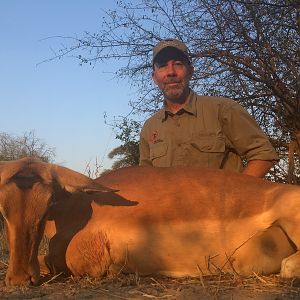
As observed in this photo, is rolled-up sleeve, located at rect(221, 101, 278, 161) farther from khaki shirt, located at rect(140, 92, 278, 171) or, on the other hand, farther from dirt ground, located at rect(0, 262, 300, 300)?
dirt ground, located at rect(0, 262, 300, 300)

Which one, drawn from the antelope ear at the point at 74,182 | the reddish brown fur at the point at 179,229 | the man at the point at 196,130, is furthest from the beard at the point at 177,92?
the antelope ear at the point at 74,182

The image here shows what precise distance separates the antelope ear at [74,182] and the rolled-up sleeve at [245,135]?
200cm

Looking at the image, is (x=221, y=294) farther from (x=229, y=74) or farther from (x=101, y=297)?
(x=229, y=74)

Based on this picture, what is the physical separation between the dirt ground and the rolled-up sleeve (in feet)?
5.76

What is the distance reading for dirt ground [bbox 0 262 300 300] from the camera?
11.4 feet

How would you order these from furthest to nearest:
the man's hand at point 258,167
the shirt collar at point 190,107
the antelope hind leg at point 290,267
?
the shirt collar at point 190,107, the man's hand at point 258,167, the antelope hind leg at point 290,267

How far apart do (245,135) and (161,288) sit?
227 centimetres

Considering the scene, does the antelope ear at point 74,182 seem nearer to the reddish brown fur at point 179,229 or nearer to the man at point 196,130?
the reddish brown fur at point 179,229

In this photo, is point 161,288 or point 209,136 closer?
point 161,288

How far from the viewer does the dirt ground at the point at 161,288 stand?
11.4 feet

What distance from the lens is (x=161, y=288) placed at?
371cm

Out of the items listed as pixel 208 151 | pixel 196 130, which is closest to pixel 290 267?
pixel 208 151

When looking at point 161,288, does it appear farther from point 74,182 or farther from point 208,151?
point 208,151

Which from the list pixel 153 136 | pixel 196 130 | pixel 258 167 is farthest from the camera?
pixel 153 136
